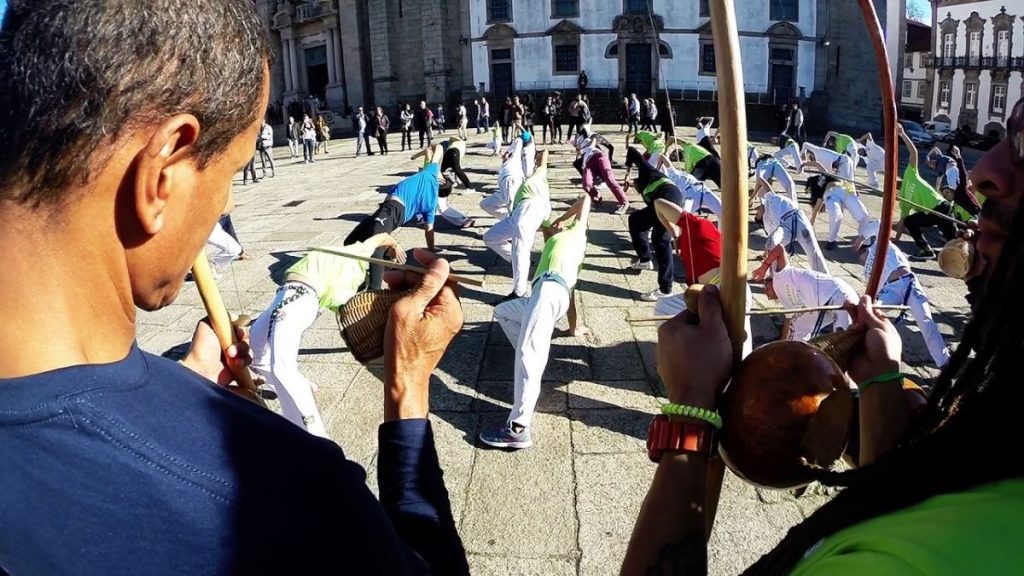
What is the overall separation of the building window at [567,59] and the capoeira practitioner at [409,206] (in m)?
27.0

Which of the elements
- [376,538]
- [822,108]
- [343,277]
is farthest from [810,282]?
[822,108]

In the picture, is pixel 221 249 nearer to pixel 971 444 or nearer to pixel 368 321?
pixel 368 321

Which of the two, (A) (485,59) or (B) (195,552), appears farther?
(A) (485,59)

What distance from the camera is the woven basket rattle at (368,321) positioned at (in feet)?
6.33

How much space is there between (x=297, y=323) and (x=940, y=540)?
4332 millimetres

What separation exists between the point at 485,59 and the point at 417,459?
117 ft

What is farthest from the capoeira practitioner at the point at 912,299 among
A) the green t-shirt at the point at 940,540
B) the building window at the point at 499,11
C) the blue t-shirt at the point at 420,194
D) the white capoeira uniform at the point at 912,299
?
the building window at the point at 499,11

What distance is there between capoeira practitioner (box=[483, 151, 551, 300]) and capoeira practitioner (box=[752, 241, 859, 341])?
2724 mm

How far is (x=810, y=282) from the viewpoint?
5.22 m

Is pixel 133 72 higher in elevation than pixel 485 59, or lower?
lower

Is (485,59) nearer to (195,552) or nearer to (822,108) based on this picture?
(822,108)

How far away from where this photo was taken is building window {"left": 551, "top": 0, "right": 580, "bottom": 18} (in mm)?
34500

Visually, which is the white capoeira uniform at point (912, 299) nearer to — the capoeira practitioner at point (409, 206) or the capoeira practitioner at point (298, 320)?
the capoeira practitioner at point (298, 320)

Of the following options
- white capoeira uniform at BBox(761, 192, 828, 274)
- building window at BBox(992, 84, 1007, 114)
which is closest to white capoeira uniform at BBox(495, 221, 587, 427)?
white capoeira uniform at BBox(761, 192, 828, 274)
